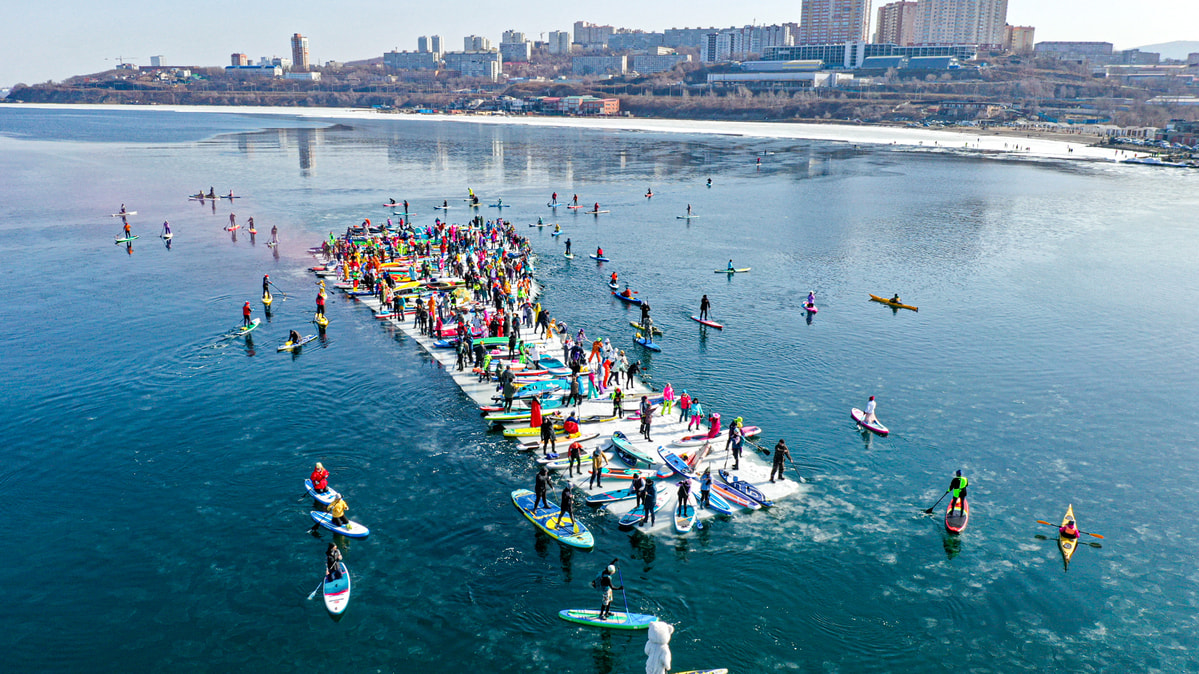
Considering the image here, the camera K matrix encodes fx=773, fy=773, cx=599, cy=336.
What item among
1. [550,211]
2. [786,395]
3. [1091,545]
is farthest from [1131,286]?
[550,211]

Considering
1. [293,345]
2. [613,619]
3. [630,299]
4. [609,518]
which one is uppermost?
[630,299]

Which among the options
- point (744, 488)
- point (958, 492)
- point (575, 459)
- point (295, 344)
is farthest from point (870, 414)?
Result: point (295, 344)

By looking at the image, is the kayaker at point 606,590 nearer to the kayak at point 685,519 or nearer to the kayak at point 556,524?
the kayak at point 556,524

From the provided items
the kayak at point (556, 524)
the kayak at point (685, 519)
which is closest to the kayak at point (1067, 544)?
the kayak at point (685, 519)

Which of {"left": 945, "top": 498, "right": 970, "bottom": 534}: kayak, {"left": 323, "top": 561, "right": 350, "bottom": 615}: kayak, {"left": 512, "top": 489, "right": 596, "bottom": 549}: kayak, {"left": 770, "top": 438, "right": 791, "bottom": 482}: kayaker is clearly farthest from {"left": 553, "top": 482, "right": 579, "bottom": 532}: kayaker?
{"left": 945, "top": 498, "right": 970, "bottom": 534}: kayak

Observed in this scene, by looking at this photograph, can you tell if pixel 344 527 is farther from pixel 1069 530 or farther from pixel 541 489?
pixel 1069 530

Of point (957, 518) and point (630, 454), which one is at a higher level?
point (630, 454)

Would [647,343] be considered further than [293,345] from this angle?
Yes
